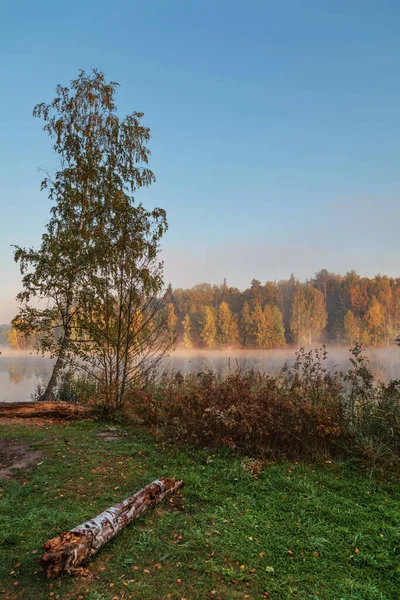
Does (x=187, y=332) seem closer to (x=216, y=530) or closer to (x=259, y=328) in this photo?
(x=259, y=328)

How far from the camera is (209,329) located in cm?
5138

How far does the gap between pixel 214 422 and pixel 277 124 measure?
42.8ft

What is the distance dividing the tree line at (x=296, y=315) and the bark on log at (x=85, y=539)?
44.5m

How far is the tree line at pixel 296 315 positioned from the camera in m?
48.8

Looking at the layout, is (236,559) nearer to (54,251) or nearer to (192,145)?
(54,251)

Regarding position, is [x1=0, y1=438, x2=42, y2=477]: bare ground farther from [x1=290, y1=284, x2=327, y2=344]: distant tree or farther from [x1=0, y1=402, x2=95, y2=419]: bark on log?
[x1=290, y1=284, x2=327, y2=344]: distant tree

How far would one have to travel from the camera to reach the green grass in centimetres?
243

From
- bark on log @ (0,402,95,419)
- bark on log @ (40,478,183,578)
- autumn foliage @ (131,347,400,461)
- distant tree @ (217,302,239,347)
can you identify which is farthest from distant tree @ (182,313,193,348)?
bark on log @ (40,478,183,578)

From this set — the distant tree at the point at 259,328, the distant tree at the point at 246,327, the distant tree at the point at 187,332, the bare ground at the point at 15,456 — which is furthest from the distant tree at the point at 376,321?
the bare ground at the point at 15,456

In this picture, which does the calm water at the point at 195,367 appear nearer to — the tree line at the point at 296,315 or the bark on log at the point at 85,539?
the tree line at the point at 296,315

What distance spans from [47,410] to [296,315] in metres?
49.4

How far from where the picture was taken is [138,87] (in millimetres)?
11008

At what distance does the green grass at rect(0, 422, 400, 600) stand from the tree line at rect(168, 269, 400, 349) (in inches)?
1706

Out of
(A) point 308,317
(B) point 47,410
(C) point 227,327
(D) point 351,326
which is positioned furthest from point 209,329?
(B) point 47,410
